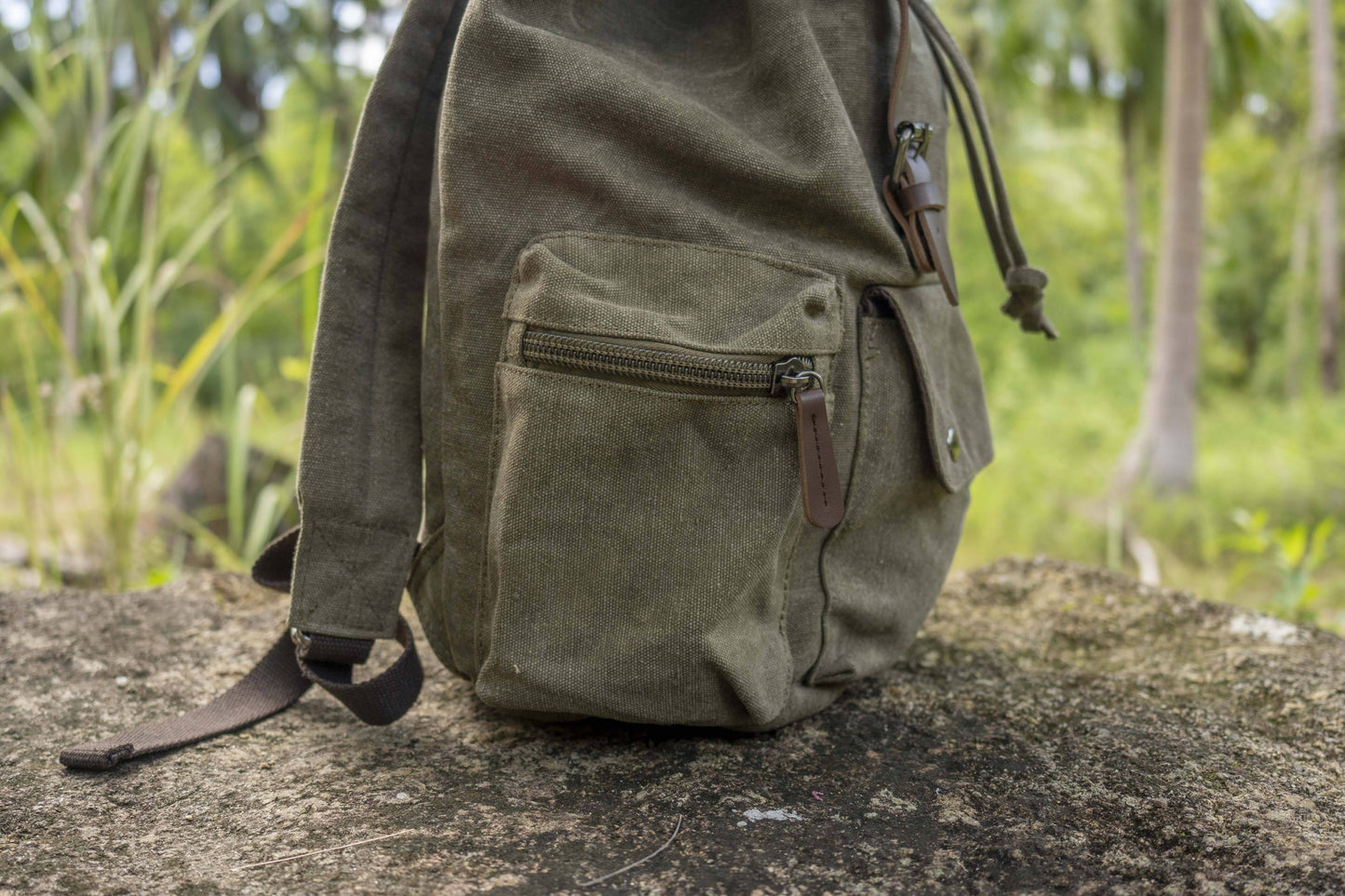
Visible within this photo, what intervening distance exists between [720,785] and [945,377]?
599mm

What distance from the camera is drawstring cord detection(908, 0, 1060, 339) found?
128 cm

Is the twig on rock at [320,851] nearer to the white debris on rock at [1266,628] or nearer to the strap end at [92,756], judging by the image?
the strap end at [92,756]

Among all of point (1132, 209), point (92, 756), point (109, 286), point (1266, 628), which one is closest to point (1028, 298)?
point (1266, 628)

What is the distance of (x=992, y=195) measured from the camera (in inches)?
54.5

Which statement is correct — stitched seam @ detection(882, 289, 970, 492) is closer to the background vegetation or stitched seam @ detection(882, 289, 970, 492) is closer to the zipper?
the zipper

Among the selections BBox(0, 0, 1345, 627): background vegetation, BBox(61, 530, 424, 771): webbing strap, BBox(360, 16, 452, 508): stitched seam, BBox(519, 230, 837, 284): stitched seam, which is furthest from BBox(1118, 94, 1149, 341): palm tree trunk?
BBox(61, 530, 424, 771): webbing strap

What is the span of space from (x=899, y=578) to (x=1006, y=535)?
501 cm

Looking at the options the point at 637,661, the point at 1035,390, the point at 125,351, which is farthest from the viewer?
the point at 1035,390

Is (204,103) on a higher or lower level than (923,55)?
higher

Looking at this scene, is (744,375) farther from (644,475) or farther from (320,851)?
(320,851)

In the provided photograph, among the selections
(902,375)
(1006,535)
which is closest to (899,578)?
(902,375)

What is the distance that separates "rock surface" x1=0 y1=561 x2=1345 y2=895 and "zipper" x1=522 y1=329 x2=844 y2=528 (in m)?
0.31

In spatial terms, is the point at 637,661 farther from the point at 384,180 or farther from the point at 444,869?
the point at 384,180

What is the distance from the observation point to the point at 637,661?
3.30 ft
